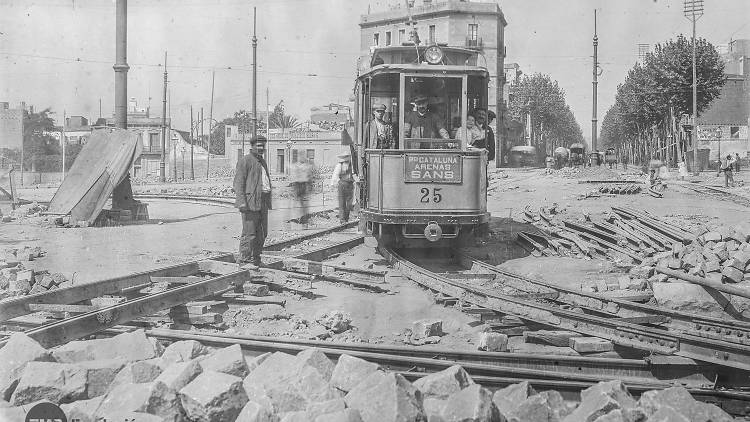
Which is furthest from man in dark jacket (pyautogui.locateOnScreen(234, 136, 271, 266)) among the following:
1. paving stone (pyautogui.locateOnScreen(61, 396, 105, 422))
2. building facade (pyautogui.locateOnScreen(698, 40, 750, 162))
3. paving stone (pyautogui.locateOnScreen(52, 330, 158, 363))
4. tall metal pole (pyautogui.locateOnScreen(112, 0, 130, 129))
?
building facade (pyautogui.locateOnScreen(698, 40, 750, 162))

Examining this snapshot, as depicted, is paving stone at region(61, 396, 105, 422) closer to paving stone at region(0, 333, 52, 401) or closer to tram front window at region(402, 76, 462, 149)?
paving stone at region(0, 333, 52, 401)

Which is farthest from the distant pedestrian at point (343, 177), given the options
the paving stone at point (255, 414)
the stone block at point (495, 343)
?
the paving stone at point (255, 414)

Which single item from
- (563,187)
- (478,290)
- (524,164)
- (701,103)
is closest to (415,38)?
(478,290)

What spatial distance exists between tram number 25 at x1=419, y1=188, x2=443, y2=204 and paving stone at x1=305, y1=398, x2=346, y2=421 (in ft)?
21.8

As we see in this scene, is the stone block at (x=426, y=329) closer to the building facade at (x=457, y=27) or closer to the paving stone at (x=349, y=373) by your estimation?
Answer: the paving stone at (x=349, y=373)

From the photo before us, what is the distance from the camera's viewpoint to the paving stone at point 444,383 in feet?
12.9

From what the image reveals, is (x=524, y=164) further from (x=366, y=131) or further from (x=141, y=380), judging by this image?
(x=141, y=380)

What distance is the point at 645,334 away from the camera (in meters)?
5.43

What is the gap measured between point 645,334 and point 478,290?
2217 mm

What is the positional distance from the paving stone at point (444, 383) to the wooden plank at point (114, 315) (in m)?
2.91

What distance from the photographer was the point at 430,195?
1014 cm

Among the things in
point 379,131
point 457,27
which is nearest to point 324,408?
point 379,131

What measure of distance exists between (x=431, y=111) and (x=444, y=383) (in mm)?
7117

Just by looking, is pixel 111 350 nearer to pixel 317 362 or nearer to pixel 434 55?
pixel 317 362
